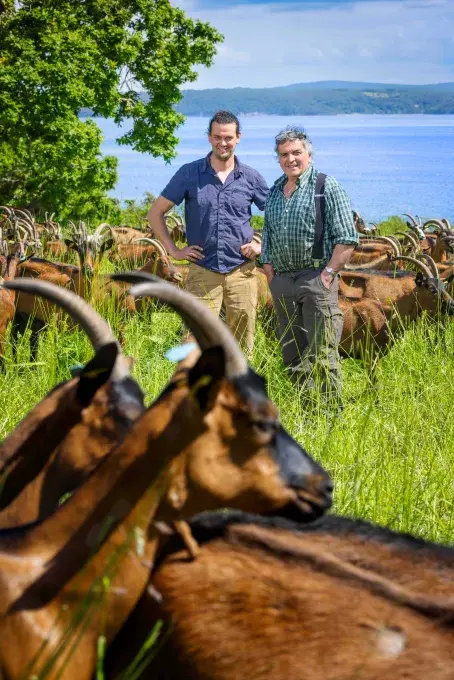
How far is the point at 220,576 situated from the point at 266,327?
7.08 metres

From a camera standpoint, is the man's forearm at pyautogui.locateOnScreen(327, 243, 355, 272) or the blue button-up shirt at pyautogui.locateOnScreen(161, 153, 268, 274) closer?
the man's forearm at pyautogui.locateOnScreen(327, 243, 355, 272)

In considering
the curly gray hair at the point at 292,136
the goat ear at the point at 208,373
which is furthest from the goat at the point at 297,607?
the curly gray hair at the point at 292,136

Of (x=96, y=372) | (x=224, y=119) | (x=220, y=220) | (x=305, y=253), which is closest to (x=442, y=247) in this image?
(x=220, y=220)

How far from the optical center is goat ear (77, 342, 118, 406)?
3.04 m

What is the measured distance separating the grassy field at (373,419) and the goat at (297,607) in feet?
2.67

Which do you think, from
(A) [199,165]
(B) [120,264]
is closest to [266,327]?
(A) [199,165]

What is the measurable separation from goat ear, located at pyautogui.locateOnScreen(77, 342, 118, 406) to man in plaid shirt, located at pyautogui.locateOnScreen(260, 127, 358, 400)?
11.4 feet

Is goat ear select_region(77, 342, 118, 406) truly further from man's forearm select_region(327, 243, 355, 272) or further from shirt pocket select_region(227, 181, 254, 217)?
shirt pocket select_region(227, 181, 254, 217)

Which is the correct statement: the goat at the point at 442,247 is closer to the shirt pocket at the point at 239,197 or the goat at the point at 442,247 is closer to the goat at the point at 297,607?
the shirt pocket at the point at 239,197

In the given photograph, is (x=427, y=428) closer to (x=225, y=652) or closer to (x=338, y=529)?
(x=338, y=529)

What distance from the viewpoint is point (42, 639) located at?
245 cm

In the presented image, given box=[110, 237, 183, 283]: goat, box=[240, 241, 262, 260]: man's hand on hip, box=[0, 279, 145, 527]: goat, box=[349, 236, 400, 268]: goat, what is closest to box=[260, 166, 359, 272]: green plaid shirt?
box=[240, 241, 262, 260]: man's hand on hip

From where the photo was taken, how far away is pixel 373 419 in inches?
245

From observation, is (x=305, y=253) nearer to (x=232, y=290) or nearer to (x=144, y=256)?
(x=232, y=290)
